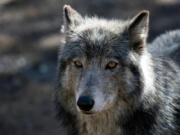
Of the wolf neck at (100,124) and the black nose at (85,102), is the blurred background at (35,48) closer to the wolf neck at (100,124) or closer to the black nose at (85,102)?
the wolf neck at (100,124)

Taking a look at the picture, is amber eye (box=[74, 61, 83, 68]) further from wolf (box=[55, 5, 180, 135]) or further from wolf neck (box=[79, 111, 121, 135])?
wolf neck (box=[79, 111, 121, 135])

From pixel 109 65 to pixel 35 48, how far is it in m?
6.98

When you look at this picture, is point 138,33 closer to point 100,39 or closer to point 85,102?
point 100,39

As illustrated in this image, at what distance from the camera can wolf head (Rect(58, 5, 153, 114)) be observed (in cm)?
516

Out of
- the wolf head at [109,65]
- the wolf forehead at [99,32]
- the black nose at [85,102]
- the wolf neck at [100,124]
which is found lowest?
the wolf neck at [100,124]

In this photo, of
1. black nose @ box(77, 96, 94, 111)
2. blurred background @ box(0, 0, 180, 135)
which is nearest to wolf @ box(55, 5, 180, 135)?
black nose @ box(77, 96, 94, 111)

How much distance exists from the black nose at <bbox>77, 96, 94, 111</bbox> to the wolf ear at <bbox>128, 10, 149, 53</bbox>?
3.29 feet

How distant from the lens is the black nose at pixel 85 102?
486 centimetres

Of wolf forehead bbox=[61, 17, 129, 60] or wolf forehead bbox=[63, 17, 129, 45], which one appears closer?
wolf forehead bbox=[61, 17, 129, 60]

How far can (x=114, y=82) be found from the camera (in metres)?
5.20

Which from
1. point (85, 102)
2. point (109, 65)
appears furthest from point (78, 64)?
point (85, 102)

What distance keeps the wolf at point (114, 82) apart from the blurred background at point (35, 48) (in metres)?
4.26

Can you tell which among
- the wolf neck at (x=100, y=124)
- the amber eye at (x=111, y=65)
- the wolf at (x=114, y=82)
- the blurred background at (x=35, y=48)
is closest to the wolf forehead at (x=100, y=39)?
the wolf at (x=114, y=82)

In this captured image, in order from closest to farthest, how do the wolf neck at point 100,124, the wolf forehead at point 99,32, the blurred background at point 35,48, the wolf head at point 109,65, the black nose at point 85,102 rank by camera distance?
the black nose at point 85,102 < the wolf head at point 109,65 < the wolf forehead at point 99,32 < the wolf neck at point 100,124 < the blurred background at point 35,48
